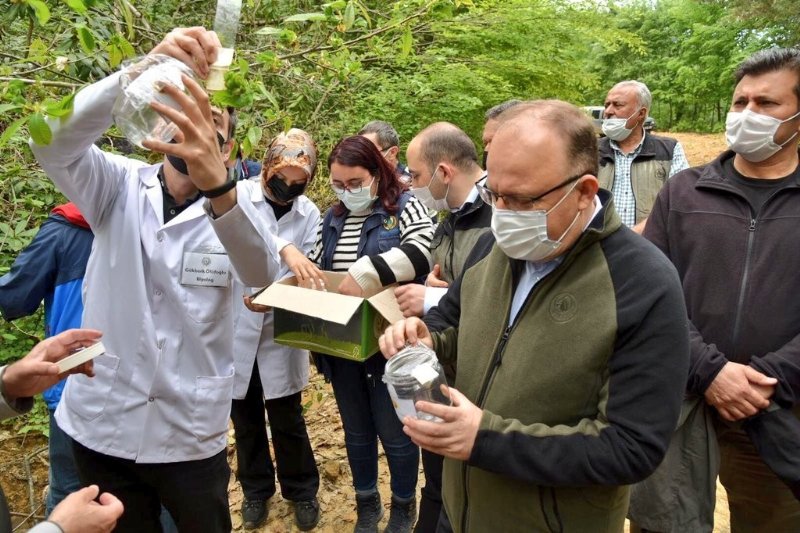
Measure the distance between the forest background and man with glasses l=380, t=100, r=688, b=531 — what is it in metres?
0.84

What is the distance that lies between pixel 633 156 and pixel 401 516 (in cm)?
314

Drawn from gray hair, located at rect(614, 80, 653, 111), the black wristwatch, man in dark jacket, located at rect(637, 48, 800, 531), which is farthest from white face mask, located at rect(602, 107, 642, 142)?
the black wristwatch

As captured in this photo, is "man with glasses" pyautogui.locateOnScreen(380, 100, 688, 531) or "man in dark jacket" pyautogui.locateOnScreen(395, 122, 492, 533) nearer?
"man with glasses" pyautogui.locateOnScreen(380, 100, 688, 531)

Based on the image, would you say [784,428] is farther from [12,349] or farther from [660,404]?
[12,349]

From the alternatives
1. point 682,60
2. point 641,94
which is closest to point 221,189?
point 641,94

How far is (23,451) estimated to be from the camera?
13.9 ft

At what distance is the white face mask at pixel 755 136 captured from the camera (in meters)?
2.39

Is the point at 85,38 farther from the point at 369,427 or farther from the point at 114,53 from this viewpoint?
the point at 369,427

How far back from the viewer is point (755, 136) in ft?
7.87

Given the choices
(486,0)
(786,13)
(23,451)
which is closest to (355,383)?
(23,451)

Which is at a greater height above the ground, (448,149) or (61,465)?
(448,149)

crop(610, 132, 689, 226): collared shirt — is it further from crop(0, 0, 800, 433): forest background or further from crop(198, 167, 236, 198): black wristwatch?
crop(198, 167, 236, 198): black wristwatch

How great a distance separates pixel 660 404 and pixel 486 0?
21.6 feet

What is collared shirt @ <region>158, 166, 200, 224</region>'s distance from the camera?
2158mm
